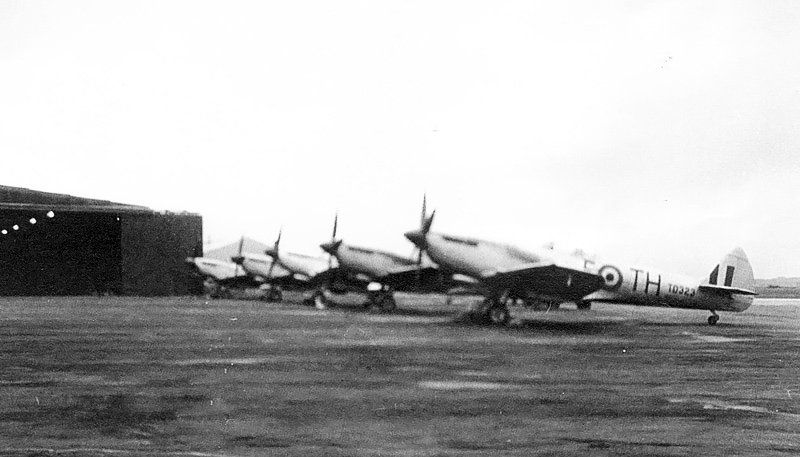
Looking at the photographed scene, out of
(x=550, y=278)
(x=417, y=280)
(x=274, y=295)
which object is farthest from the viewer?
(x=274, y=295)

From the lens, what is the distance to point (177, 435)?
6.50 m

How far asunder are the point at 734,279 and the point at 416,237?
466 inches

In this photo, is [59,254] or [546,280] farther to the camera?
[59,254]

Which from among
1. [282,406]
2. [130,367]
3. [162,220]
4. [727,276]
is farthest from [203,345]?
[162,220]

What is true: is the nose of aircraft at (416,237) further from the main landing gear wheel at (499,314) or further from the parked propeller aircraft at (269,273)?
the parked propeller aircraft at (269,273)

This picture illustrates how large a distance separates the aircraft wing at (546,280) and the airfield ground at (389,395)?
3.45 m

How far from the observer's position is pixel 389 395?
868cm

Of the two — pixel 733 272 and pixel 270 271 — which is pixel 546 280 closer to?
pixel 733 272

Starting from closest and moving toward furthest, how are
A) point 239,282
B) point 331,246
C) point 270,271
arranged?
1. point 331,246
2. point 270,271
3. point 239,282

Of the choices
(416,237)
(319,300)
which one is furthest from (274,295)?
(416,237)

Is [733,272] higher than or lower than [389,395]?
higher

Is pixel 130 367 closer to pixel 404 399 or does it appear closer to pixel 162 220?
pixel 404 399

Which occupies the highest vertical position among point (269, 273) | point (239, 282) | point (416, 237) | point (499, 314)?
point (416, 237)

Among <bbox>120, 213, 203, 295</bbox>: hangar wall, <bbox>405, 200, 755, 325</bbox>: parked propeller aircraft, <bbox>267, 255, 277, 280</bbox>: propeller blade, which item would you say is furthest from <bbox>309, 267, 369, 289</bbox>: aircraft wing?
<bbox>120, 213, 203, 295</bbox>: hangar wall
